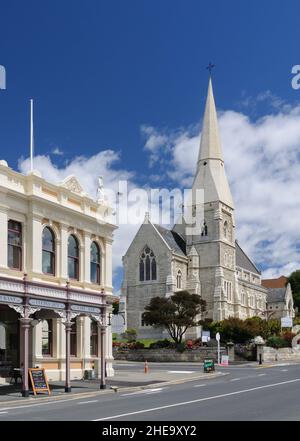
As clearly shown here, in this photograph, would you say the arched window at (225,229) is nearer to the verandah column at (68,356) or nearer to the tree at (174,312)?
the tree at (174,312)

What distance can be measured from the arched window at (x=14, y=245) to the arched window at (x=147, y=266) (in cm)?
6869

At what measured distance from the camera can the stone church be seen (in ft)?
318

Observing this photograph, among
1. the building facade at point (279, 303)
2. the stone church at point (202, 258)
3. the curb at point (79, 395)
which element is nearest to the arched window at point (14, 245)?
the curb at point (79, 395)

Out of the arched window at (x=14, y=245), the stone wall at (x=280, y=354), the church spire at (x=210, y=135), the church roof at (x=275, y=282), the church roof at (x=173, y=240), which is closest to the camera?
the arched window at (x=14, y=245)

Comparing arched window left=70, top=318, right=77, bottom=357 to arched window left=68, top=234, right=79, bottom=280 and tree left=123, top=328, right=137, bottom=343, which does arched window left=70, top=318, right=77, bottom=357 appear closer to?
arched window left=68, top=234, right=79, bottom=280

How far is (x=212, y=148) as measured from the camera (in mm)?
106562

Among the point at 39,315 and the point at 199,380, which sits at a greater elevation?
the point at 39,315

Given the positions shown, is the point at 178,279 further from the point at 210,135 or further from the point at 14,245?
the point at 14,245

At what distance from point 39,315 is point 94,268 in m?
5.96

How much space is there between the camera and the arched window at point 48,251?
3136cm

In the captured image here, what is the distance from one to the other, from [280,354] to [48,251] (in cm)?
4014

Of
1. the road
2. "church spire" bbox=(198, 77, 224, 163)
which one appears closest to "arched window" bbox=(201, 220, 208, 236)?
"church spire" bbox=(198, 77, 224, 163)
